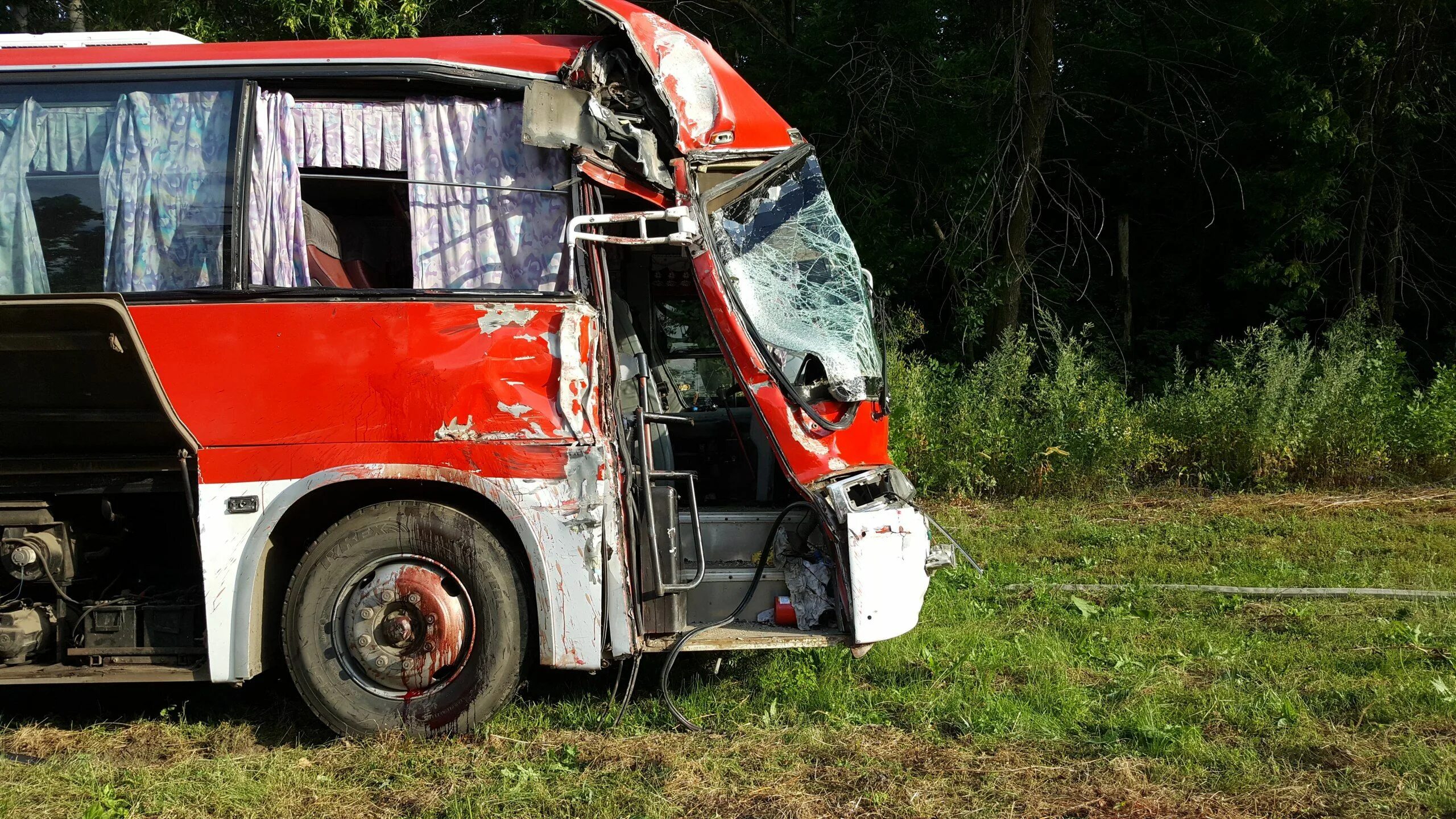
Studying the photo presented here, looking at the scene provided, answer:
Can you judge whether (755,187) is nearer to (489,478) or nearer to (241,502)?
(489,478)

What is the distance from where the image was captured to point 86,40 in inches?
214

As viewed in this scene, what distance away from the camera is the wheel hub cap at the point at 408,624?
186 inches

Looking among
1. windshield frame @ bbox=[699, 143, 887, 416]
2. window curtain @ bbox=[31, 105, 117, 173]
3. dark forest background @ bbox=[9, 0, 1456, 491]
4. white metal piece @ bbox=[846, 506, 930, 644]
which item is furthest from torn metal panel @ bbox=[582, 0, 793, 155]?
dark forest background @ bbox=[9, 0, 1456, 491]

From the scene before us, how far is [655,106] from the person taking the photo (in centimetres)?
499

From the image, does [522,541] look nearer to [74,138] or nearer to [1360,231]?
[74,138]

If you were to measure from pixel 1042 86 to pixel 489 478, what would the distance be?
449 inches

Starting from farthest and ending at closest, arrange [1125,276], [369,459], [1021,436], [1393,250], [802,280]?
[1125,276]
[1393,250]
[1021,436]
[802,280]
[369,459]

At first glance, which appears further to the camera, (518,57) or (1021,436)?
(1021,436)

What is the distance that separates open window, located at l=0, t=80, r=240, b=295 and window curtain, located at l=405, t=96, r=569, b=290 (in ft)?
2.83

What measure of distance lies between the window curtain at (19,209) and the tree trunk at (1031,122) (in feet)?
35.9

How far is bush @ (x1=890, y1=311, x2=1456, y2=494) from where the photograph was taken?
413 inches

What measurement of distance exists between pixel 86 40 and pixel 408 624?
3.53 m

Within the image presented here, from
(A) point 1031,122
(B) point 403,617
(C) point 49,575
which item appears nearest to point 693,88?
(B) point 403,617

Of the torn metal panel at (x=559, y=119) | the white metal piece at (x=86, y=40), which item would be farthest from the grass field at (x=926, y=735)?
the white metal piece at (x=86, y=40)
